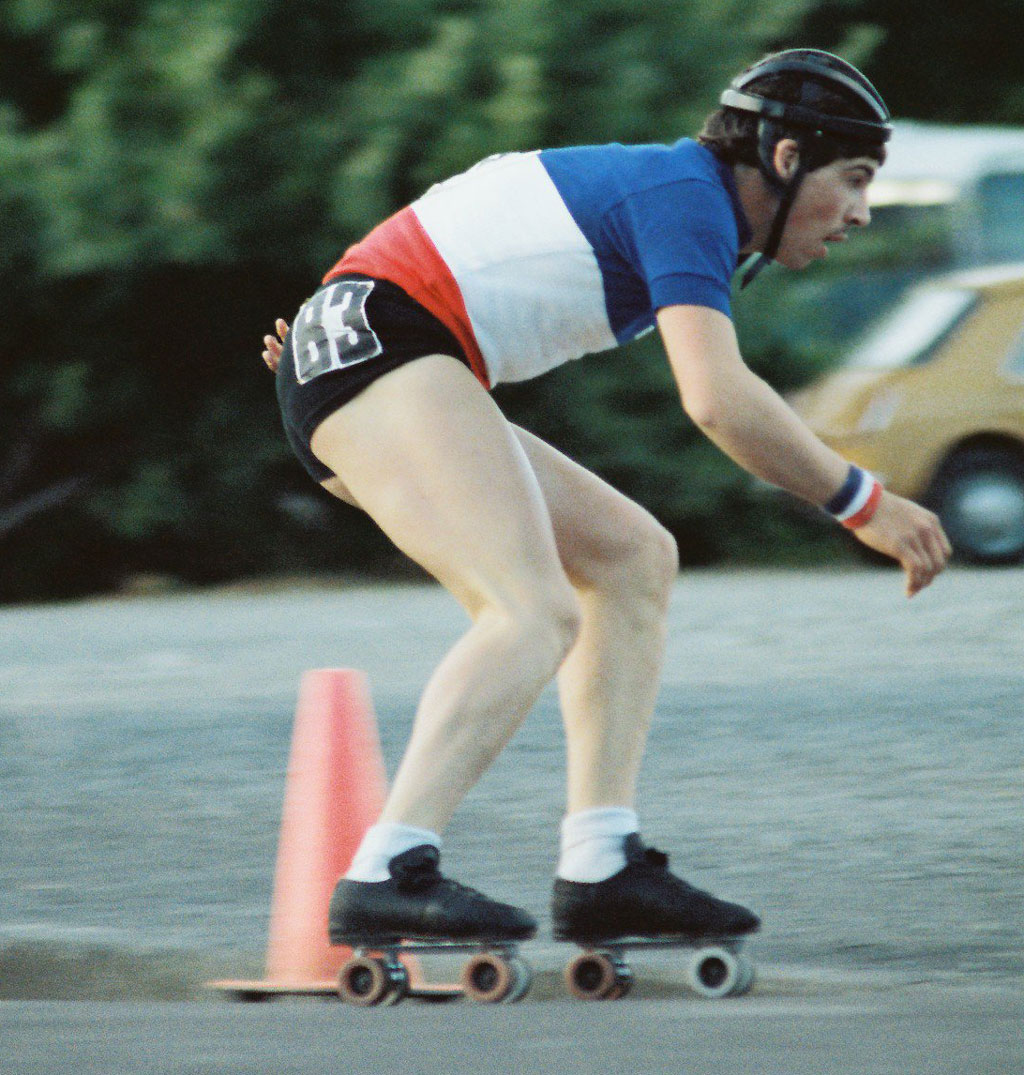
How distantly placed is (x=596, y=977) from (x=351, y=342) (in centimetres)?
117

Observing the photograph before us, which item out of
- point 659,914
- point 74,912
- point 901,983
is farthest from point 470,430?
point 74,912

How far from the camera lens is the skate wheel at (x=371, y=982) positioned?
394 centimetres

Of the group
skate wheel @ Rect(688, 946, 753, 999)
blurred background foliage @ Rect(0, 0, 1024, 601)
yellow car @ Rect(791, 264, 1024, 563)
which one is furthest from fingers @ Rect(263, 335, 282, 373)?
yellow car @ Rect(791, 264, 1024, 563)

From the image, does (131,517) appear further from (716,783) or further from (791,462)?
(791,462)

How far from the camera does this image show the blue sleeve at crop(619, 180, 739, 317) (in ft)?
12.6

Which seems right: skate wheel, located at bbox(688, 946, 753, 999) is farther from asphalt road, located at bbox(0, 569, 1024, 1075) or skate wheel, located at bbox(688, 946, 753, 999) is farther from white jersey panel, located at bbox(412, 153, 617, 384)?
white jersey panel, located at bbox(412, 153, 617, 384)

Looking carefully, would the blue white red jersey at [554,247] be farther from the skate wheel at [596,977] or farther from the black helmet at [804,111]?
the skate wheel at [596,977]

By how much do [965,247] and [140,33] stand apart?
674 cm

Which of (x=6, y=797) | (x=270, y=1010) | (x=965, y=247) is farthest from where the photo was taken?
(x=965, y=247)

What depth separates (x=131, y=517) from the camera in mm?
14359

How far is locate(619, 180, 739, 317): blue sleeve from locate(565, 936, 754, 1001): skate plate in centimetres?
109

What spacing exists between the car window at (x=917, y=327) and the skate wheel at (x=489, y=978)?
10.1 m

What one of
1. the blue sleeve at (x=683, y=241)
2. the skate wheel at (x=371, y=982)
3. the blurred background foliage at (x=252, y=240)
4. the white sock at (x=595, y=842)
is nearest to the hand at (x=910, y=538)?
the blue sleeve at (x=683, y=241)

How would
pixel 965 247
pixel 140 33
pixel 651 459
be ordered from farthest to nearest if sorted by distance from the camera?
pixel 965 247, pixel 651 459, pixel 140 33
